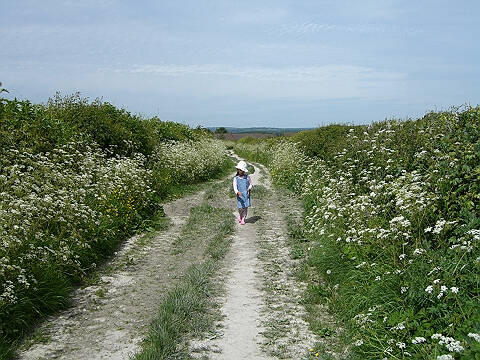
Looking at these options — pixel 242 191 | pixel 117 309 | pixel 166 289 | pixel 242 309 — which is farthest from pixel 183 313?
pixel 242 191

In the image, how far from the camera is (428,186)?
6.02 meters

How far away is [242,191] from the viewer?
10891mm

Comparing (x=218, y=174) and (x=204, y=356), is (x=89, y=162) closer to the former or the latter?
(x=204, y=356)

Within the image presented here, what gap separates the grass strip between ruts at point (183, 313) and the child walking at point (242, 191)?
2532mm

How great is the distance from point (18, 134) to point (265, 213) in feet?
21.5

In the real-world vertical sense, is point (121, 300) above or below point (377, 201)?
below

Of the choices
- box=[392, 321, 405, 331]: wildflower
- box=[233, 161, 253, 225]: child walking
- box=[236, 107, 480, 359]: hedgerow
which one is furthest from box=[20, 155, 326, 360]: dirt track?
box=[233, 161, 253, 225]: child walking

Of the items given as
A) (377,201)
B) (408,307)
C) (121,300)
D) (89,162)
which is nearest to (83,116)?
(89,162)

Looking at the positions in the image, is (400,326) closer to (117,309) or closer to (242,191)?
(117,309)

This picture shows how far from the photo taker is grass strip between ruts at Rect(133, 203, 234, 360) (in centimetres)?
433

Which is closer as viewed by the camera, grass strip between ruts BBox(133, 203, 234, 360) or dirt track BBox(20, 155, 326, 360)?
grass strip between ruts BBox(133, 203, 234, 360)

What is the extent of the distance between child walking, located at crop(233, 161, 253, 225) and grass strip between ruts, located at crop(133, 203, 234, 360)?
2.53m

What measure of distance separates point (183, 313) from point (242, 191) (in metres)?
5.96

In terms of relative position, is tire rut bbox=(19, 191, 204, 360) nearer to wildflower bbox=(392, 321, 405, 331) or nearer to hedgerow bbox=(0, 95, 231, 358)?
hedgerow bbox=(0, 95, 231, 358)
